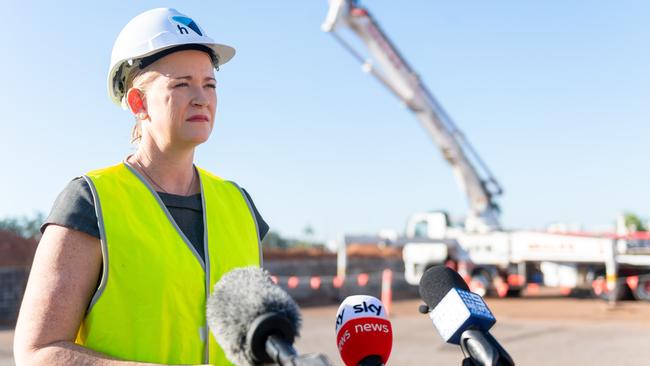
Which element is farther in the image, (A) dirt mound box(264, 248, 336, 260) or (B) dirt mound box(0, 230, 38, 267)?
(A) dirt mound box(264, 248, 336, 260)

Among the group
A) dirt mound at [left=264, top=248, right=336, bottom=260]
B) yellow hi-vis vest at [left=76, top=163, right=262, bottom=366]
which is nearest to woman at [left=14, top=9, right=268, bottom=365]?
yellow hi-vis vest at [left=76, top=163, right=262, bottom=366]

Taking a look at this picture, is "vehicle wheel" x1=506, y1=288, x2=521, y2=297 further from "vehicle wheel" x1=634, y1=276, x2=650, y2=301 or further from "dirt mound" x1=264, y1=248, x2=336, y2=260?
"dirt mound" x1=264, y1=248, x2=336, y2=260

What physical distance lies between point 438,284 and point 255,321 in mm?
728

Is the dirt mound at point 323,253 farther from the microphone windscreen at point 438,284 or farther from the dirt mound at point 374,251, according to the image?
the microphone windscreen at point 438,284

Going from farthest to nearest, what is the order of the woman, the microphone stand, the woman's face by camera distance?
the woman's face, the woman, the microphone stand

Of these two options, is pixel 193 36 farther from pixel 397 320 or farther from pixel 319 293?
pixel 319 293

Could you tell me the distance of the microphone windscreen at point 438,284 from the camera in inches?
68.5

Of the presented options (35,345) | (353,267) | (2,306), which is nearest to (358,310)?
(35,345)

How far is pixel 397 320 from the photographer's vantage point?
13945 mm

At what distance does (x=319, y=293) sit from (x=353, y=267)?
5.22 metres

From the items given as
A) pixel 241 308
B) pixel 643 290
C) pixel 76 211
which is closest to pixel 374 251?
pixel 643 290

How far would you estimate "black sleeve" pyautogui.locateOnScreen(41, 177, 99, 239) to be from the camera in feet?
5.65

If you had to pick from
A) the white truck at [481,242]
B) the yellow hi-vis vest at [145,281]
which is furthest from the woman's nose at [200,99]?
the white truck at [481,242]

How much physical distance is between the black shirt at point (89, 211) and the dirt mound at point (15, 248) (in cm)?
1632
